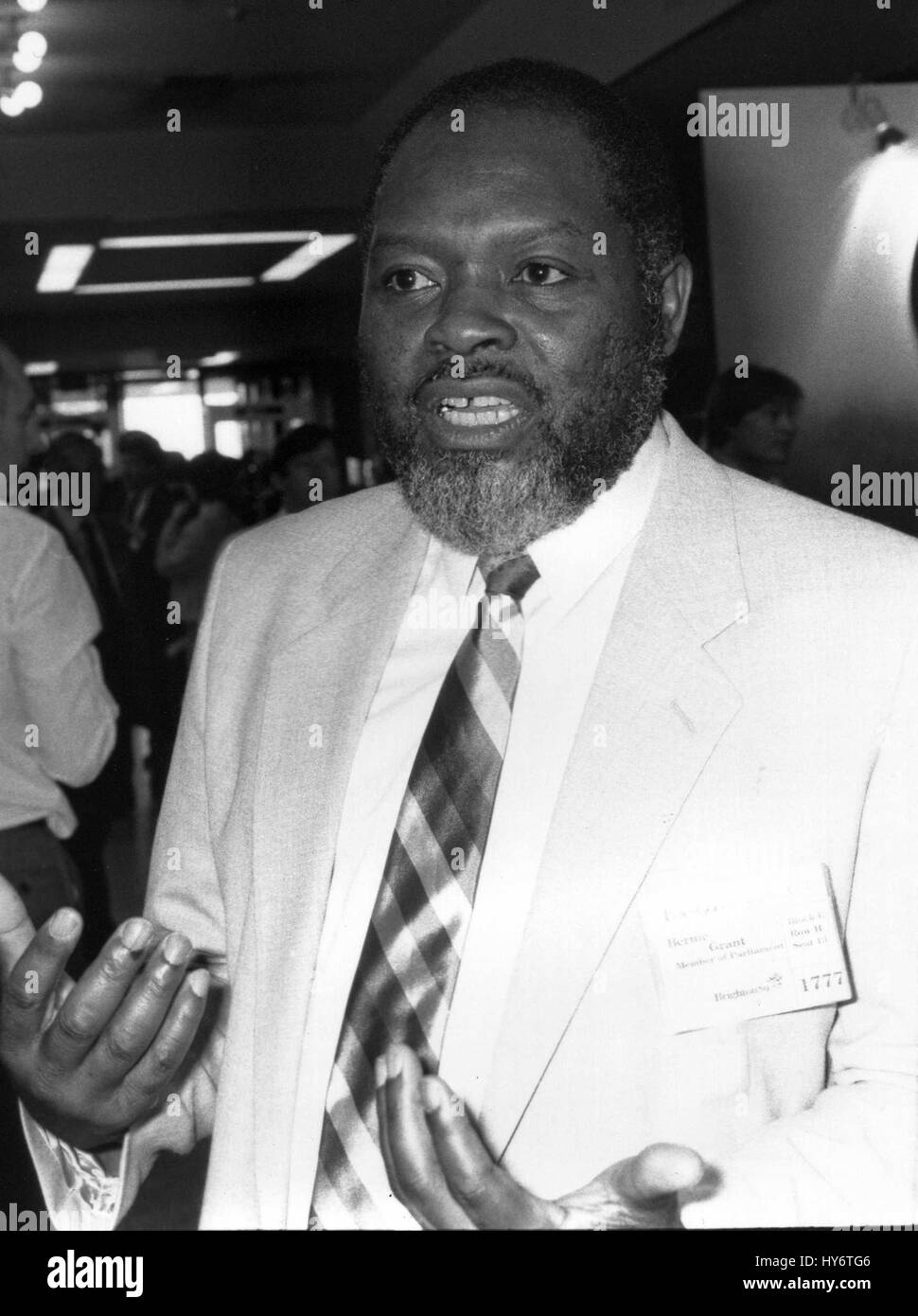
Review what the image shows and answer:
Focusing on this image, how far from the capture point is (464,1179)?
1160mm

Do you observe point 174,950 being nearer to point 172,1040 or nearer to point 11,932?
point 172,1040

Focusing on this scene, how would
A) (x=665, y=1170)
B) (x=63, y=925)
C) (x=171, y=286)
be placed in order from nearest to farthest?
(x=665, y=1170) → (x=63, y=925) → (x=171, y=286)

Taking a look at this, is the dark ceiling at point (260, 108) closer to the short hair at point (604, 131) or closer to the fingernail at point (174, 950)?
the short hair at point (604, 131)

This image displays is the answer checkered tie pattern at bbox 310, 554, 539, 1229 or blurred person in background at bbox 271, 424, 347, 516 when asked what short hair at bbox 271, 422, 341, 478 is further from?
checkered tie pattern at bbox 310, 554, 539, 1229

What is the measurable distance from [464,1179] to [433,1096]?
80mm

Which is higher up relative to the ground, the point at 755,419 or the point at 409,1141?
the point at 755,419

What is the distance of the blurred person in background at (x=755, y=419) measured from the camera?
5.96 feet

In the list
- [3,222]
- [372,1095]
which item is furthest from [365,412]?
[372,1095]

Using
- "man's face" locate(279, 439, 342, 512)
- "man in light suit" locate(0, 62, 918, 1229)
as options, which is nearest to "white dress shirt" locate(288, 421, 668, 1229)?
"man in light suit" locate(0, 62, 918, 1229)

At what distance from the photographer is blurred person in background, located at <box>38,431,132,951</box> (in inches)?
70.0

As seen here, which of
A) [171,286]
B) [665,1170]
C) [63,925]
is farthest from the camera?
[171,286]

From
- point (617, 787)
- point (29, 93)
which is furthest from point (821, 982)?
point (29, 93)

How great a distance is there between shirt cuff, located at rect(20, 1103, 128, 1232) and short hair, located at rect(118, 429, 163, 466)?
828 millimetres

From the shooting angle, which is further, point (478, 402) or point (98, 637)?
point (98, 637)
